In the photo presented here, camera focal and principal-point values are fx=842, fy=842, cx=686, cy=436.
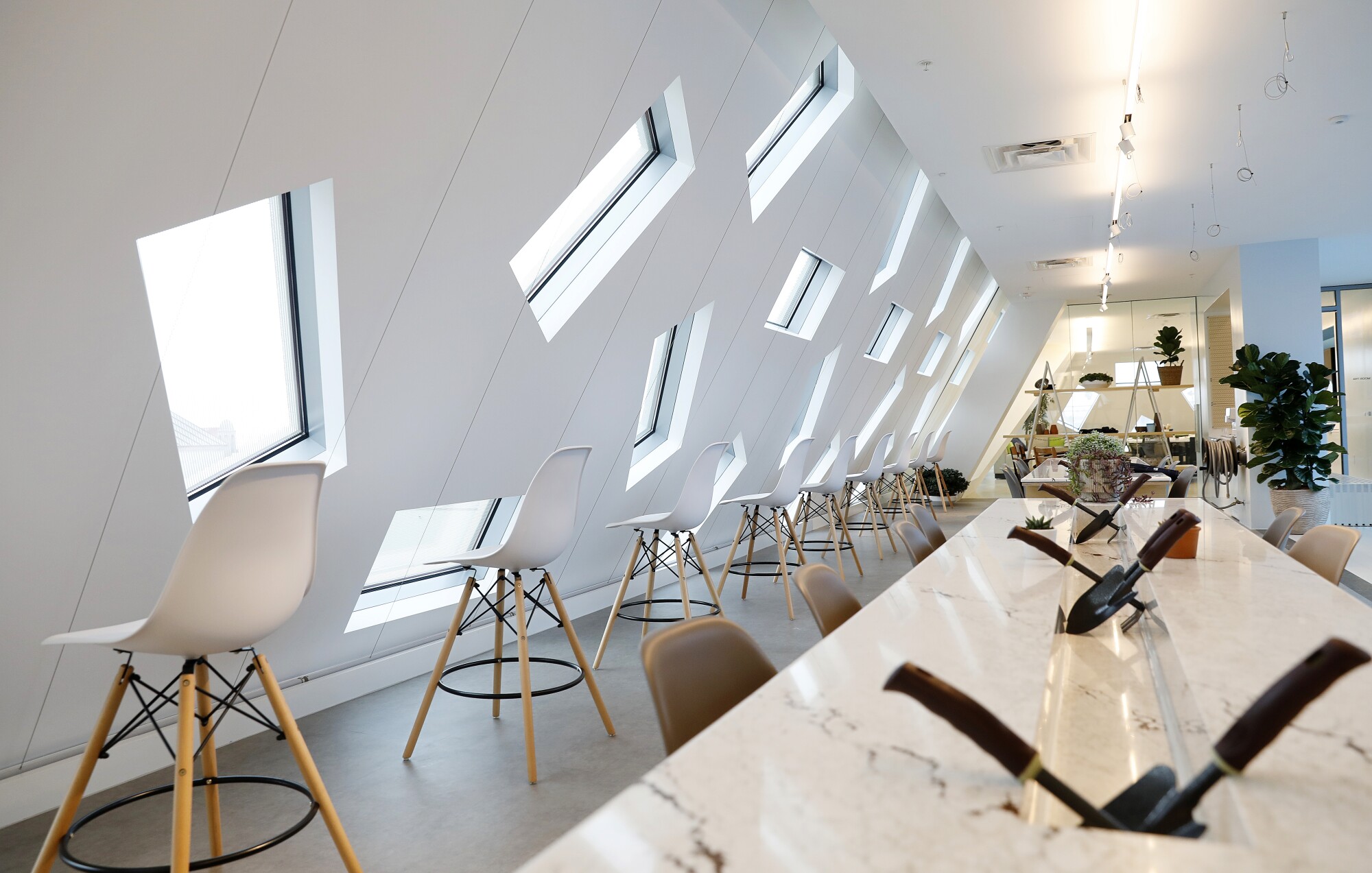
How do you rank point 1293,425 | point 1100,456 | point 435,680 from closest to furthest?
point 435,680 → point 1100,456 → point 1293,425

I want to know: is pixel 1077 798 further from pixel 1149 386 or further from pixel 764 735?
pixel 1149 386

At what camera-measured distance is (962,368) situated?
14172 millimetres

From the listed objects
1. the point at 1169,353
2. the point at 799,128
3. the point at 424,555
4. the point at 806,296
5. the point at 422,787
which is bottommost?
the point at 422,787

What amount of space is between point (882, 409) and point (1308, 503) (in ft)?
14.7

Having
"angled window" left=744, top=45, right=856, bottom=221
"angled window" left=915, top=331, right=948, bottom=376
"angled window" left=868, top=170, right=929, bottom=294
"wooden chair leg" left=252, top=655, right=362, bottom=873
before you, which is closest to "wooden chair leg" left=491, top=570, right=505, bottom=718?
"wooden chair leg" left=252, top=655, right=362, bottom=873

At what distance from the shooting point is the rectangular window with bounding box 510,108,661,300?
13.6 ft

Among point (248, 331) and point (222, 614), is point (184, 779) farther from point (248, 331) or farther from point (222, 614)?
point (248, 331)

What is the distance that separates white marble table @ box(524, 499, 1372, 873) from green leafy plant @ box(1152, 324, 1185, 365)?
1187 cm

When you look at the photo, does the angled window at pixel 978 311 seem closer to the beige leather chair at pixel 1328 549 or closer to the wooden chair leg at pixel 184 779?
the beige leather chair at pixel 1328 549

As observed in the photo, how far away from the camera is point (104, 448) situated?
247 centimetres

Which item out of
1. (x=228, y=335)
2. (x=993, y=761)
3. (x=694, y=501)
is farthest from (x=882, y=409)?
(x=993, y=761)

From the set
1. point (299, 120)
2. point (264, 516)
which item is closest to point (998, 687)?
point (264, 516)

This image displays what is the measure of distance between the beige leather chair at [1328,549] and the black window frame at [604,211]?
3332 millimetres

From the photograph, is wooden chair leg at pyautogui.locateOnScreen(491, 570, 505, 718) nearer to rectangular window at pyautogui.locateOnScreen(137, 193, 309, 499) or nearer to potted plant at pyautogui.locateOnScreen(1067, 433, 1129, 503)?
rectangular window at pyautogui.locateOnScreen(137, 193, 309, 499)
